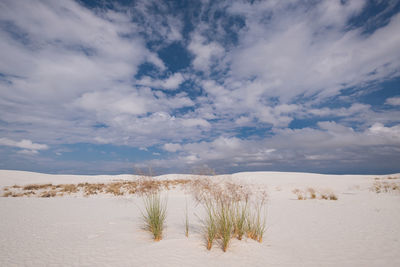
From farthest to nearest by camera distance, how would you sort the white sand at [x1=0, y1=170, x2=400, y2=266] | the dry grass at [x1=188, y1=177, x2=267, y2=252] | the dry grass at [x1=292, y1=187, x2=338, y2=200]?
1. the dry grass at [x1=292, y1=187, x2=338, y2=200]
2. the dry grass at [x1=188, y1=177, x2=267, y2=252]
3. the white sand at [x1=0, y1=170, x2=400, y2=266]

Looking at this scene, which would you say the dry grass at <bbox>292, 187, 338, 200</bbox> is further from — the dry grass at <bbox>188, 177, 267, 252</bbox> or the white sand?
the dry grass at <bbox>188, 177, 267, 252</bbox>

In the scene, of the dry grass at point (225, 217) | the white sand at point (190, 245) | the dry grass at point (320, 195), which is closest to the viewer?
the white sand at point (190, 245)

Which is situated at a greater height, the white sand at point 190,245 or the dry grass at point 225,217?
the dry grass at point 225,217

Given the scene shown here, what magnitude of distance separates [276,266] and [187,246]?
6.96 ft

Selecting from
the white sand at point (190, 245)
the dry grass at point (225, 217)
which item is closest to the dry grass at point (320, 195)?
the white sand at point (190, 245)

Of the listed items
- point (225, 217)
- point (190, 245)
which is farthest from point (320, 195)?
point (190, 245)

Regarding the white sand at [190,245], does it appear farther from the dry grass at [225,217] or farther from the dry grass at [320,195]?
the dry grass at [320,195]

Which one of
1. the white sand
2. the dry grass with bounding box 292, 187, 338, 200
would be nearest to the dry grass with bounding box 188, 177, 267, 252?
the white sand

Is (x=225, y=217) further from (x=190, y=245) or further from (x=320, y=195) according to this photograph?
(x=320, y=195)

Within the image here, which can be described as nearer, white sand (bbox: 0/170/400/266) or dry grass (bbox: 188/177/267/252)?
white sand (bbox: 0/170/400/266)

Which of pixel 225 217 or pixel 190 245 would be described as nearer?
pixel 190 245

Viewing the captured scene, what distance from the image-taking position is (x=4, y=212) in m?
10.0

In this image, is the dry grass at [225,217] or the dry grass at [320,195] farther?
the dry grass at [320,195]

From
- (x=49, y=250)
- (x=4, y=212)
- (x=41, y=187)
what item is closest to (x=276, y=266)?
(x=49, y=250)
